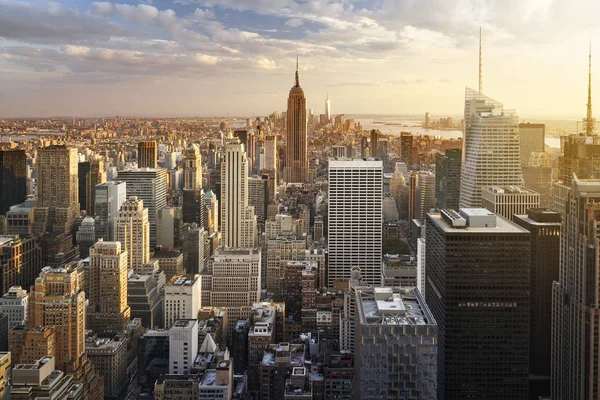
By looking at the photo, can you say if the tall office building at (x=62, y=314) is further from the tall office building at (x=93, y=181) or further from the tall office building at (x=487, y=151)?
the tall office building at (x=487, y=151)

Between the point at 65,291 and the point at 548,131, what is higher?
the point at 548,131

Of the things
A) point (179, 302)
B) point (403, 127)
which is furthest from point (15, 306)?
point (403, 127)

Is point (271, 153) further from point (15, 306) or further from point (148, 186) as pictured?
point (15, 306)

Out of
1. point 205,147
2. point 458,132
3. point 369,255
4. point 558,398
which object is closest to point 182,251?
point 205,147

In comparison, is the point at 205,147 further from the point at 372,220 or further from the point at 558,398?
the point at 558,398

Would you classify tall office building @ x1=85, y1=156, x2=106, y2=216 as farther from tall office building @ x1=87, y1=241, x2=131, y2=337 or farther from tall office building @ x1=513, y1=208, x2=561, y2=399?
tall office building @ x1=513, y1=208, x2=561, y2=399

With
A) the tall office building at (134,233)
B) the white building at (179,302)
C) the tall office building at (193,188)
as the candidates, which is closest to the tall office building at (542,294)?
the white building at (179,302)
